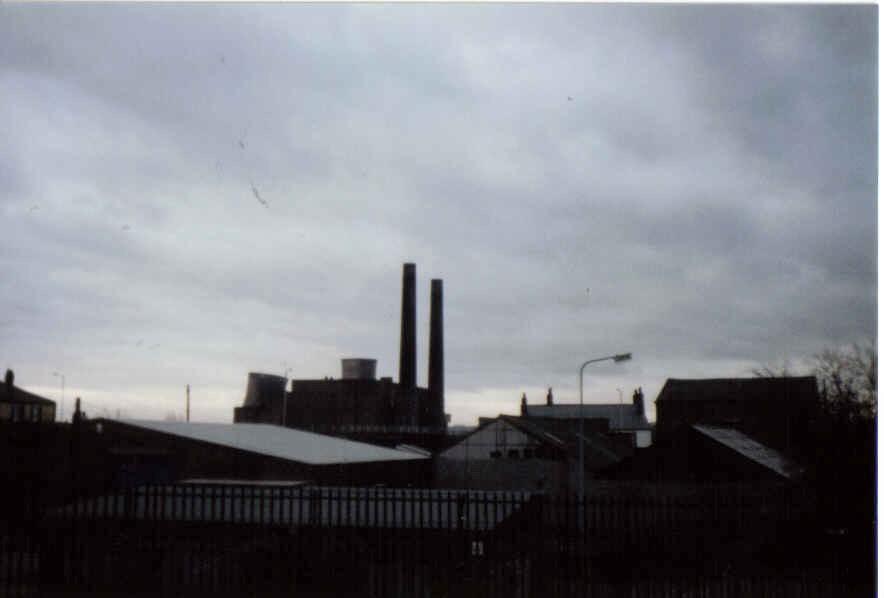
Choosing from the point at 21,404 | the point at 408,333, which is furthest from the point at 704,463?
the point at 21,404

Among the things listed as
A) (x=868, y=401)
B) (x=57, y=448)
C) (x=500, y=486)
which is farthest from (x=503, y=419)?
(x=868, y=401)

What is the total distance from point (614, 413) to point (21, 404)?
212 ft

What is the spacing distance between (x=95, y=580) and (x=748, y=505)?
11071mm

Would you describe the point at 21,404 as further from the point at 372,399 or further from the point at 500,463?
the point at 372,399

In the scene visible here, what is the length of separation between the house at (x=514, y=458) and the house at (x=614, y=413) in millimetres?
36486

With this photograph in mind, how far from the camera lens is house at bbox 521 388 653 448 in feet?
282

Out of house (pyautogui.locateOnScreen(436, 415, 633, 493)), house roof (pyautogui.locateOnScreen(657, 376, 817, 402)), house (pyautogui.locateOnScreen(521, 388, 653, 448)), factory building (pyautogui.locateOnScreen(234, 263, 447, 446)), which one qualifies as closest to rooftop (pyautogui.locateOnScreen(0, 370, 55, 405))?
factory building (pyautogui.locateOnScreen(234, 263, 447, 446))

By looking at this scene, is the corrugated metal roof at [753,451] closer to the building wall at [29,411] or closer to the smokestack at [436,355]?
the smokestack at [436,355]

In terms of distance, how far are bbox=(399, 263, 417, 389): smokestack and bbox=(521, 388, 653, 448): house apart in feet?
99.3

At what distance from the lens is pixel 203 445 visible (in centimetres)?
3328

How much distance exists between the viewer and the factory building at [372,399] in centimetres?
5569

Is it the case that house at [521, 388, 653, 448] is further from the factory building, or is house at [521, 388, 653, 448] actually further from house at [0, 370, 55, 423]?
house at [0, 370, 55, 423]

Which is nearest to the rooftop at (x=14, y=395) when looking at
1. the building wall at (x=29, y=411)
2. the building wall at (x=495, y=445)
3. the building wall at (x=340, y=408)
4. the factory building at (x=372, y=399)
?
the building wall at (x=29, y=411)

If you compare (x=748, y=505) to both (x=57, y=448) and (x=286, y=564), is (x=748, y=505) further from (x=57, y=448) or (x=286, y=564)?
(x=57, y=448)
